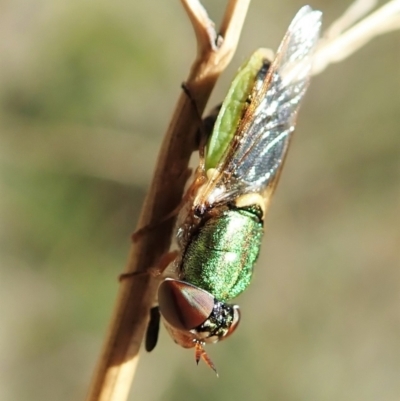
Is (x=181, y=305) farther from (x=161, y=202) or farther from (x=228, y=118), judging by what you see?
(x=228, y=118)

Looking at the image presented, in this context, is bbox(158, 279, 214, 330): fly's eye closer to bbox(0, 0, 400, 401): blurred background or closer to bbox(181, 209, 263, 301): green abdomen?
bbox(181, 209, 263, 301): green abdomen

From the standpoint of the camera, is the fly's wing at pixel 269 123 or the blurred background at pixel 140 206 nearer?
the fly's wing at pixel 269 123

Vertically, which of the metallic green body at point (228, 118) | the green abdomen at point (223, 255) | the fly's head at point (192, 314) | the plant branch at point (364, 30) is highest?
the plant branch at point (364, 30)

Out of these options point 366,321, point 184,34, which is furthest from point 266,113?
point 366,321

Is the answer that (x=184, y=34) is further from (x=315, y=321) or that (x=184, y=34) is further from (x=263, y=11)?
(x=315, y=321)

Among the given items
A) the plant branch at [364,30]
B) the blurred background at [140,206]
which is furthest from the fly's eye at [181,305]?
the blurred background at [140,206]

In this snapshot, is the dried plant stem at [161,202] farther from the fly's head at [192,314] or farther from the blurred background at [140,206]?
the blurred background at [140,206]
